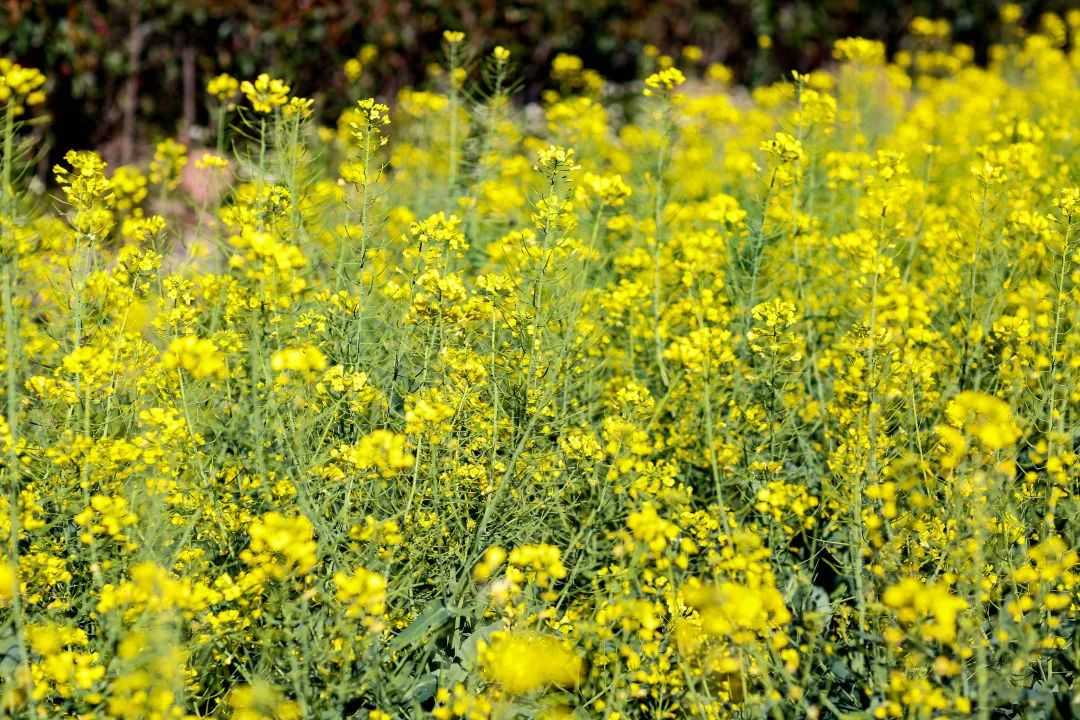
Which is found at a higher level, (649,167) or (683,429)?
(649,167)

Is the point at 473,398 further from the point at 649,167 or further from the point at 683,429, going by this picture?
the point at 649,167

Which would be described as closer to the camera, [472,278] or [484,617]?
[484,617]

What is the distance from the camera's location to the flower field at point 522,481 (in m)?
2.08

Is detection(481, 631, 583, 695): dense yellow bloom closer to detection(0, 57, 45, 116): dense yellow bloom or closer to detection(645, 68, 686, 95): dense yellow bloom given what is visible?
detection(0, 57, 45, 116): dense yellow bloom

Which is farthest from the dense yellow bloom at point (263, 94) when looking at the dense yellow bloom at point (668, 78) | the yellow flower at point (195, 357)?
the dense yellow bloom at point (668, 78)

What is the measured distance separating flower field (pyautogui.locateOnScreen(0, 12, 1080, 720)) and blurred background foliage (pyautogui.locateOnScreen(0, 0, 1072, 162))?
11.8 feet

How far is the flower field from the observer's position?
208 centimetres

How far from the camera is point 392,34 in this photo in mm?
7734

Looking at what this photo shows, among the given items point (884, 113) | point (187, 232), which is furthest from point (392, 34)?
point (884, 113)

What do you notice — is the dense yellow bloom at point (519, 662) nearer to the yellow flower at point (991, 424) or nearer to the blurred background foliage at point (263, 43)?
the yellow flower at point (991, 424)

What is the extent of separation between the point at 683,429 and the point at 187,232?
160 inches

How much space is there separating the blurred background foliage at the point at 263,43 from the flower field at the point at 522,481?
141 inches

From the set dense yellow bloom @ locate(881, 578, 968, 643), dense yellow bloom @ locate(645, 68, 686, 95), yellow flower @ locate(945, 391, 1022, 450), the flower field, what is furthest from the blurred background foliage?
dense yellow bloom @ locate(881, 578, 968, 643)

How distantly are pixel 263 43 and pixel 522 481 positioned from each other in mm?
5776
